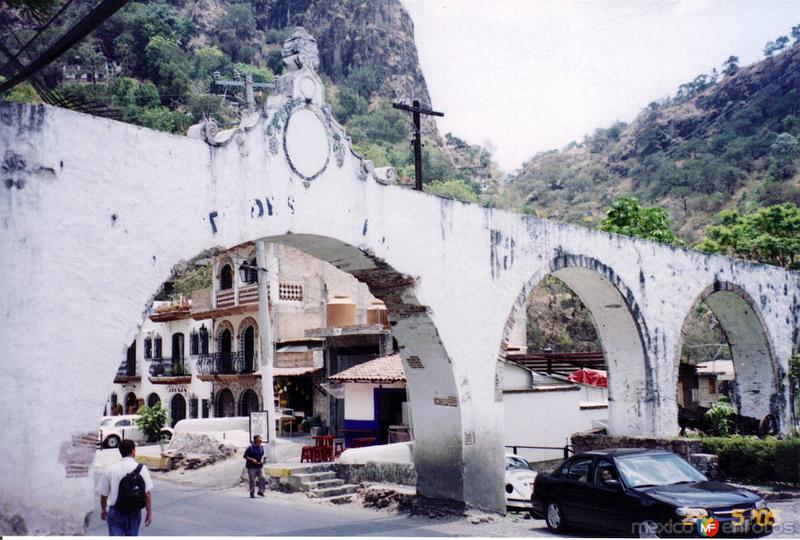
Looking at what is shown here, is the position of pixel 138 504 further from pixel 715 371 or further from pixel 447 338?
pixel 715 371

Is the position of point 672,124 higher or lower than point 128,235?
higher

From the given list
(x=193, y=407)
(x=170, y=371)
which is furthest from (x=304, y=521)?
(x=170, y=371)

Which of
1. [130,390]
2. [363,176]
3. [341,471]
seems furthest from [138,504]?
[130,390]

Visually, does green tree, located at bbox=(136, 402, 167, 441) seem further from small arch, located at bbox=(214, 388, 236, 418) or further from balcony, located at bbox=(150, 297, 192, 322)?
balcony, located at bbox=(150, 297, 192, 322)

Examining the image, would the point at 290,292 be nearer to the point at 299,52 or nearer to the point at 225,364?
the point at 225,364

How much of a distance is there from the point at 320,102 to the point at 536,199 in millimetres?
41840

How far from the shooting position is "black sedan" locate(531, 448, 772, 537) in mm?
7281

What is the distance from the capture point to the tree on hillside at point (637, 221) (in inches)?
1094

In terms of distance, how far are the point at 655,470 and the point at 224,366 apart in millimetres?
18747

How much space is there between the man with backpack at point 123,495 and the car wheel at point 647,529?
4388 millimetres

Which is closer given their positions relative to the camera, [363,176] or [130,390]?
[363,176]

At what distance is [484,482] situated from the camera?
10.6 meters

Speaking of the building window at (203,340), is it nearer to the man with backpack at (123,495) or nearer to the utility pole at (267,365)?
the utility pole at (267,365)

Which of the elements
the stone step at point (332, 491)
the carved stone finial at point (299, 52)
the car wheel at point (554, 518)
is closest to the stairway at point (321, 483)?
the stone step at point (332, 491)
